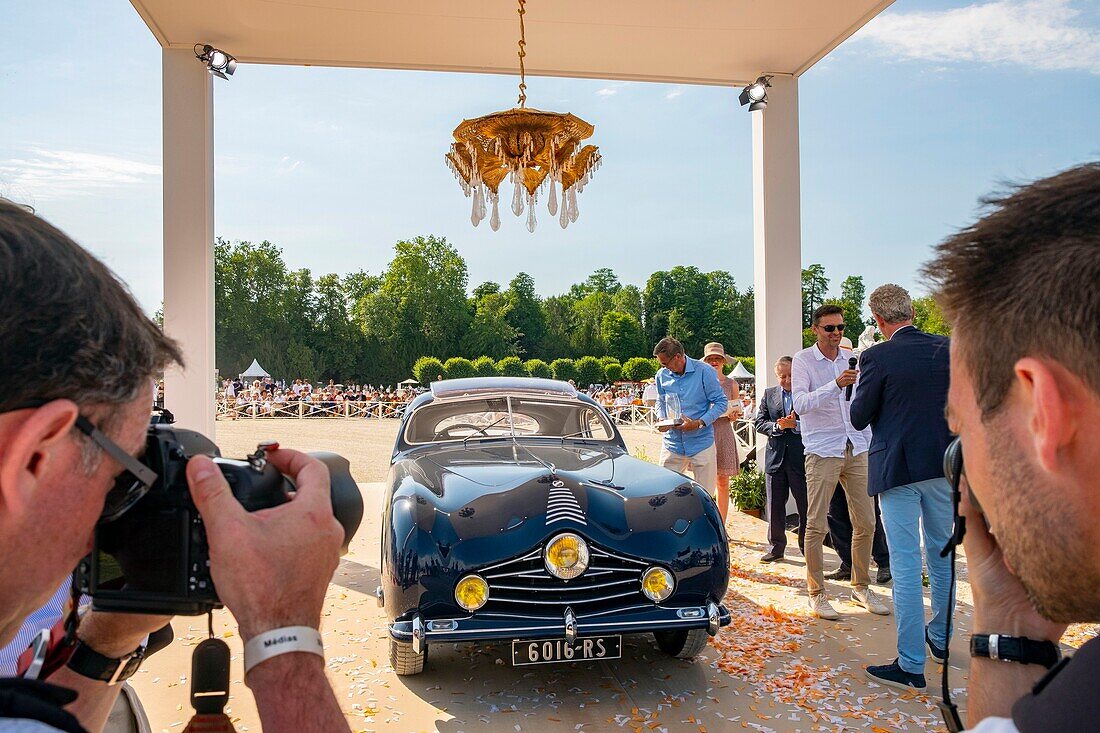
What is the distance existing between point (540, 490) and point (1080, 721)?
10.8 feet

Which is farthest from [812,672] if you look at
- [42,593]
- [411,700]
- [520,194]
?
[520,194]

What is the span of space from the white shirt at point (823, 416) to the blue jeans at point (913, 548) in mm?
1210

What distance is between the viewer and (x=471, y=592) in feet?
11.8

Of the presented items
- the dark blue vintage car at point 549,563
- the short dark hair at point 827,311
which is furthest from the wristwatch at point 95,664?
the short dark hair at point 827,311

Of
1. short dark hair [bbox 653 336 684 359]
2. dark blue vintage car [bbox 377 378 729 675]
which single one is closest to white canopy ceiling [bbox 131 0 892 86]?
short dark hair [bbox 653 336 684 359]

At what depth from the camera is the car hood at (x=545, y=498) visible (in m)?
3.70

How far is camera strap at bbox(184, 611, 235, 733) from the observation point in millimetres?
1079

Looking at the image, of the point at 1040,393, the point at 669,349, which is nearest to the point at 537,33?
the point at 669,349

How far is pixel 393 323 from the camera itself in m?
65.7

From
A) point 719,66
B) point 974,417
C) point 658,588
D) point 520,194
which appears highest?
point 719,66

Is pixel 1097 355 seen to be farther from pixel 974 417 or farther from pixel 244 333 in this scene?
pixel 244 333

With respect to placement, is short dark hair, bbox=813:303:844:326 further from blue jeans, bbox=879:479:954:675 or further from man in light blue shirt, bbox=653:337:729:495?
blue jeans, bbox=879:479:954:675

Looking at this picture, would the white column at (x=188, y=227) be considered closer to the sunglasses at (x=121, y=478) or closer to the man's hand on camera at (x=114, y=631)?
the man's hand on camera at (x=114, y=631)

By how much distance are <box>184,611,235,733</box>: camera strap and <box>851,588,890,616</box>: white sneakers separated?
200 inches
